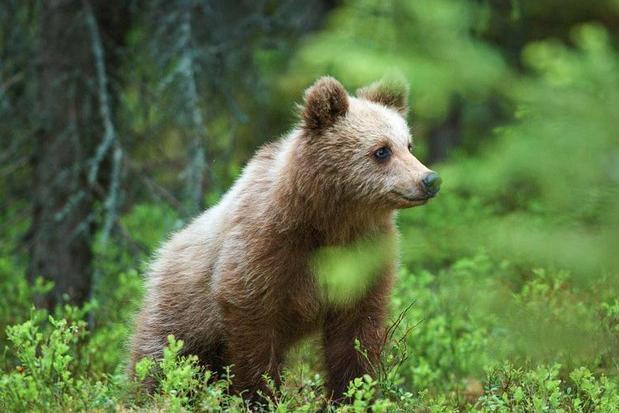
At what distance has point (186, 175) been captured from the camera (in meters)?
7.62

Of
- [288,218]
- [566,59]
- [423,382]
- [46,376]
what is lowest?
[423,382]

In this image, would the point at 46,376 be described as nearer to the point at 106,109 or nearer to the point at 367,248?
the point at 367,248

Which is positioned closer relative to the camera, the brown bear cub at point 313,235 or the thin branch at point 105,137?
the brown bear cub at point 313,235

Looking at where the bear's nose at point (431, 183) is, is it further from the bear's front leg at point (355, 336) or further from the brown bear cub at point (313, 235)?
the bear's front leg at point (355, 336)

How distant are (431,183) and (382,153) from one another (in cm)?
57

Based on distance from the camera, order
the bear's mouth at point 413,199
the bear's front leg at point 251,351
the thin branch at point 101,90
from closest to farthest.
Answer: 1. the bear's mouth at point 413,199
2. the bear's front leg at point 251,351
3. the thin branch at point 101,90

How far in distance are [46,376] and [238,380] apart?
1.16 meters

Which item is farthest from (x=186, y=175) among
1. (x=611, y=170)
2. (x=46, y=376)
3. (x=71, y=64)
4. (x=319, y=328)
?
(x=611, y=170)

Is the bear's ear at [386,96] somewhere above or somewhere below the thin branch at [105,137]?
above

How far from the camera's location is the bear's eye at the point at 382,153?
16.2 ft

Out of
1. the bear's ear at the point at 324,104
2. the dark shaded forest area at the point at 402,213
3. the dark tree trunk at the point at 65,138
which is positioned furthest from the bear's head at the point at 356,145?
the dark tree trunk at the point at 65,138

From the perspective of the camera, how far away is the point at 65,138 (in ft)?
29.0

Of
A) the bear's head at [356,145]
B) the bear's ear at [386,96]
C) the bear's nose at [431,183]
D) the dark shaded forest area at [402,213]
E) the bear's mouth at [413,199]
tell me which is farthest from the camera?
the bear's ear at [386,96]

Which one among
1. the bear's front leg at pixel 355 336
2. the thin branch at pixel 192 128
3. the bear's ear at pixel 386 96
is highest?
the bear's ear at pixel 386 96
